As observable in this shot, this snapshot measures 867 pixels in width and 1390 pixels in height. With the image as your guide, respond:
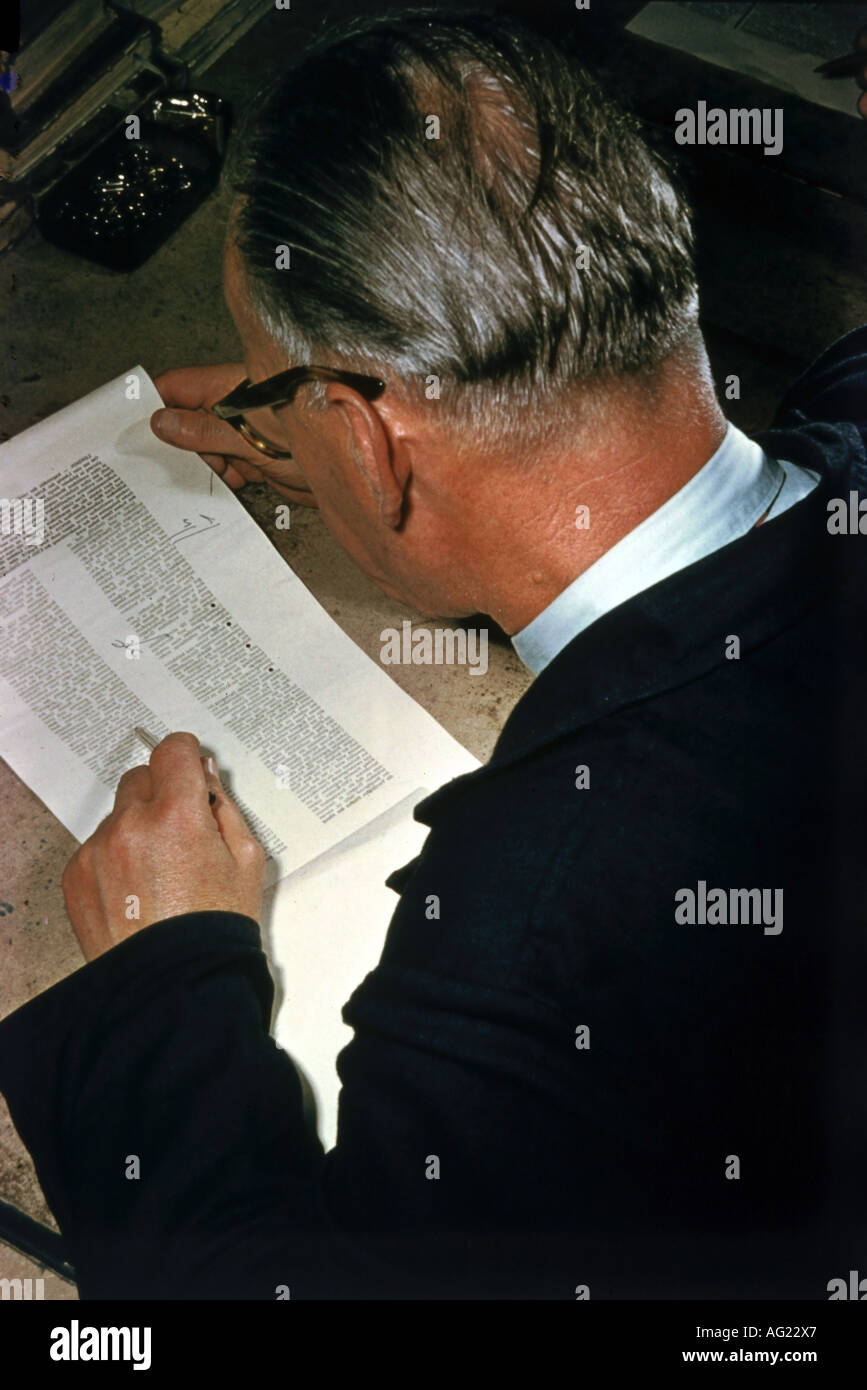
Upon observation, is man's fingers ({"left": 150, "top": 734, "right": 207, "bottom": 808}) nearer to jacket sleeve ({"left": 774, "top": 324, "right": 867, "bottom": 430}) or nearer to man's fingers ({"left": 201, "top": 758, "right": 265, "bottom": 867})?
man's fingers ({"left": 201, "top": 758, "right": 265, "bottom": 867})

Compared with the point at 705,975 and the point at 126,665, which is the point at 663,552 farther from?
the point at 126,665

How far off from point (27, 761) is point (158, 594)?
0.15 metres

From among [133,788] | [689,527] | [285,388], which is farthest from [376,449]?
[133,788]

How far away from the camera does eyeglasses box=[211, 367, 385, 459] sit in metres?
0.60

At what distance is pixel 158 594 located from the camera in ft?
2.60

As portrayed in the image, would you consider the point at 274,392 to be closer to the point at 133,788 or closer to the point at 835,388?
the point at 133,788

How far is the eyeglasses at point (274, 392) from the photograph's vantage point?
600 mm

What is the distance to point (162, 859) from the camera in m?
0.71

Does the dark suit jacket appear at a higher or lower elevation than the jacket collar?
lower

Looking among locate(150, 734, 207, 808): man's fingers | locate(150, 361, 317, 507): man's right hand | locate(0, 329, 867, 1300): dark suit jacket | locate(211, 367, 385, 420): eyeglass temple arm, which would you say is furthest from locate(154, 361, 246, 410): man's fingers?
locate(0, 329, 867, 1300): dark suit jacket

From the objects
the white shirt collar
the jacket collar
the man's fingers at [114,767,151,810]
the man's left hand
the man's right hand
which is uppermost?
the man's right hand

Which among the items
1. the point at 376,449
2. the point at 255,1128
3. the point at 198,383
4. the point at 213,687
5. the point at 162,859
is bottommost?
the point at 255,1128

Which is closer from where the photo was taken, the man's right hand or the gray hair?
the gray hair

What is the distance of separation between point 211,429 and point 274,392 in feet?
0.63
